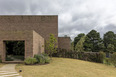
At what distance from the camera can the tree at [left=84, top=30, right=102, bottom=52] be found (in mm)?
29866

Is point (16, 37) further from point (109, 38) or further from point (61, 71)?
point (109, 38)

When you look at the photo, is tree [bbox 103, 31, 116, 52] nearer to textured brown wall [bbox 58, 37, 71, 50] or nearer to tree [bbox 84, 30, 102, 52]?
tree [bbox 84, 30, 102, 52]

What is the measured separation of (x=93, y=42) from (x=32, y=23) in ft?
73.7

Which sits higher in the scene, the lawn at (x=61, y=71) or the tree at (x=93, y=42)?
the tree at (x=93, y=42)

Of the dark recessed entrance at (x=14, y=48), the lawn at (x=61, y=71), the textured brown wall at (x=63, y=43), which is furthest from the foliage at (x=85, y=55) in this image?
the dark recessed entrance at (x=14, y=48)

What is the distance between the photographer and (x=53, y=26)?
19281mm

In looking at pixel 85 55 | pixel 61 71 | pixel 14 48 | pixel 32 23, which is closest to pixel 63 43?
pixel 85 55

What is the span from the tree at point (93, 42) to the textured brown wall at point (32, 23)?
15816 mm

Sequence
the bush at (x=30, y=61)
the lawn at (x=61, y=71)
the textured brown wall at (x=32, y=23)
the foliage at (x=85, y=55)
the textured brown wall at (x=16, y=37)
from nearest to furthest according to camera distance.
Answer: the lawn at (x=61, y=71) → the bush at (x=30, y=61) → the textured brown wall at (x=16, y=37) → the foliage at (x=85, y=55) → the textured brown wall at (x=32, y=23)

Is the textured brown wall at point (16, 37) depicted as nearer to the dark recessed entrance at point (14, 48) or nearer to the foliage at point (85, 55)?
the dark recessed entrance at point (14, 48)

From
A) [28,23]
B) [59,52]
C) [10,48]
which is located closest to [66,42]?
[59,52]

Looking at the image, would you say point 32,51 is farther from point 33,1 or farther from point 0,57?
point 33,1

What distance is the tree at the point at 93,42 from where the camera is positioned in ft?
98.0

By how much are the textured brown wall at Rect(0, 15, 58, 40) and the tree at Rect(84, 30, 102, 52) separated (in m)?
15.8
